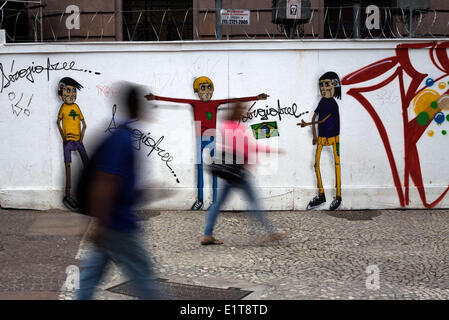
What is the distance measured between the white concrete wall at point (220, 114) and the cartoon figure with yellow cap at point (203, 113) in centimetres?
10

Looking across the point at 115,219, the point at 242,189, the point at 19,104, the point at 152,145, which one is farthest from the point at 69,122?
the point at 115,219

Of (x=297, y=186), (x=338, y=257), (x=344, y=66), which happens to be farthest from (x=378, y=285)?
(x=344, y=66)

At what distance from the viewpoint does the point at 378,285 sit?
5754mm

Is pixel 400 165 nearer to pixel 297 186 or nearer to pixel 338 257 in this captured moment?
pixel 297 186

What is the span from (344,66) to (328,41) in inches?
18.7

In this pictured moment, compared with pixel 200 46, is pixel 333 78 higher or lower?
lower

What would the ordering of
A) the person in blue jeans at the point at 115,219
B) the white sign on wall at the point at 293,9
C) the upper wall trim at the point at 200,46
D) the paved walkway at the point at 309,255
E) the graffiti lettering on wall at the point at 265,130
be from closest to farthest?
the person in blue jeans at the point at 115,219, the paved walkway at the point at 309,255, the upper wall trim at the point at 200,46, the graffiti lettering on wall at the point at 265,130, the white sign on wall at the point at 293,9

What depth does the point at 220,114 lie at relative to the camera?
9414 millimetres

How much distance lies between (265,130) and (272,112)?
0.31 m

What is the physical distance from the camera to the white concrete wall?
9.29 meters

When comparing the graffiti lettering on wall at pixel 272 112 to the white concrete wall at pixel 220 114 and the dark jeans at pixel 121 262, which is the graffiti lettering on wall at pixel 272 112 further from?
the dark jeans at pixel 121 262

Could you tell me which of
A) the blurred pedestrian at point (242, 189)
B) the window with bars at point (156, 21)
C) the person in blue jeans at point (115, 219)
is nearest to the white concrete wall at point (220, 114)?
the blurred pedestrian at point (242, 189)

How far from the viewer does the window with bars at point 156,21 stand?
1476 centimetres

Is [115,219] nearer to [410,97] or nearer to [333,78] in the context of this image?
[333,78]
